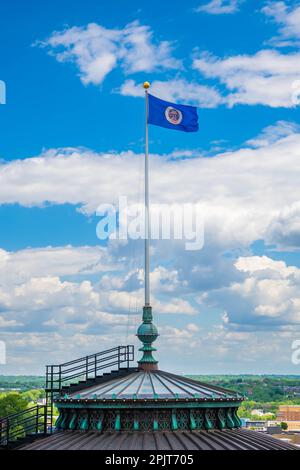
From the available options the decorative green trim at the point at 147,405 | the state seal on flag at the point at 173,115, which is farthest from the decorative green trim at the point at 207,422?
the state seal on flag at the point at 173,115

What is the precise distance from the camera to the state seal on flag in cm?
3312

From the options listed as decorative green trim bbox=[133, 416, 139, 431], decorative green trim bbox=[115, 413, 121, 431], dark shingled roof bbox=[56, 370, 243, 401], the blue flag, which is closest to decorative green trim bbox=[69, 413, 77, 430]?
dark shingled roof bbox=[56, 370, 243, 401]

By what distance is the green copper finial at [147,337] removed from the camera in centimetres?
2719

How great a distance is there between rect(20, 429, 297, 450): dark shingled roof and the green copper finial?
3904mm

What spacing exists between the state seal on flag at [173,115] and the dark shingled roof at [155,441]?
1399cm

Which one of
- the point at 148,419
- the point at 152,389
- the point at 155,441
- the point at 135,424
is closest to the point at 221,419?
the point at 152,389

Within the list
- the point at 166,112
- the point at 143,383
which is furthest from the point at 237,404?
the point at 166,112

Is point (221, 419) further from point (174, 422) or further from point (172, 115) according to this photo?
point (172, 115)

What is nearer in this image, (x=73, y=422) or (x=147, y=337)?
(x=73, y=422)

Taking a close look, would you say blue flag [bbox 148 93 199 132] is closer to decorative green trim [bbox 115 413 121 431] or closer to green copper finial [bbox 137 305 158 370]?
green copper finial [bbox 137 305 158 370]

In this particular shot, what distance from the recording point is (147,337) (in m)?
27.2

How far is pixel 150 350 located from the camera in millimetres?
27516

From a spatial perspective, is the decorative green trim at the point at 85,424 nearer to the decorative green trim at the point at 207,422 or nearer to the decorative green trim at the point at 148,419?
the decorative green trim at the point at 148,419

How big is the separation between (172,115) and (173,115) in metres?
0.05
